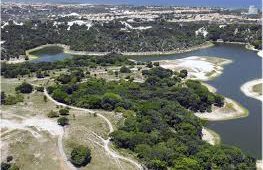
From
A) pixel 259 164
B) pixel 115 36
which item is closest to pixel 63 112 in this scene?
pixel 259 164

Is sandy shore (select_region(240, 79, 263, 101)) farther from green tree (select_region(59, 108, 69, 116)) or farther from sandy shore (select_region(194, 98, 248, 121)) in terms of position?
green tree (select_region(59, 108, 69, 116))

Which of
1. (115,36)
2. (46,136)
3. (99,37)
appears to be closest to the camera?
(46,136)

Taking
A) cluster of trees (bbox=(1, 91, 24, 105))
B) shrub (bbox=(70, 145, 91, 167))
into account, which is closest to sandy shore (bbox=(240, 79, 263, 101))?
cluster of trees (bbox=(1, 91, 24, 105))

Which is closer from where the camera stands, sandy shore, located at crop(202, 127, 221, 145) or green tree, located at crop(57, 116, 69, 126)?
green tree, located at crop(57, 116, 69, 126)

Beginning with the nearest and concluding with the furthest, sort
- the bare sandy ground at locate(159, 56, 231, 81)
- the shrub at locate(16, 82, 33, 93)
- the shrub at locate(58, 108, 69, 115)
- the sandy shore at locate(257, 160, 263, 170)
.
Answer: the sandy shore at locate(257, 160, 263, 170) → the shrub at locate(58, 108, 69, 115) → the shrub at locate(16, 82, 33, 93) → the bare sandy ground at locate(159, 56, 231, 81)

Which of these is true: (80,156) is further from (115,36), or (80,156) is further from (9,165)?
(115,36)

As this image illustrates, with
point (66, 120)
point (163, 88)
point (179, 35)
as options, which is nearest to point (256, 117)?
point (163, 88)

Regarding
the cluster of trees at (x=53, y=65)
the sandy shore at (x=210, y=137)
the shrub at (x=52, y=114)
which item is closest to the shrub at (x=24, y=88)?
the cluster of trees at (x=53, y=65)
